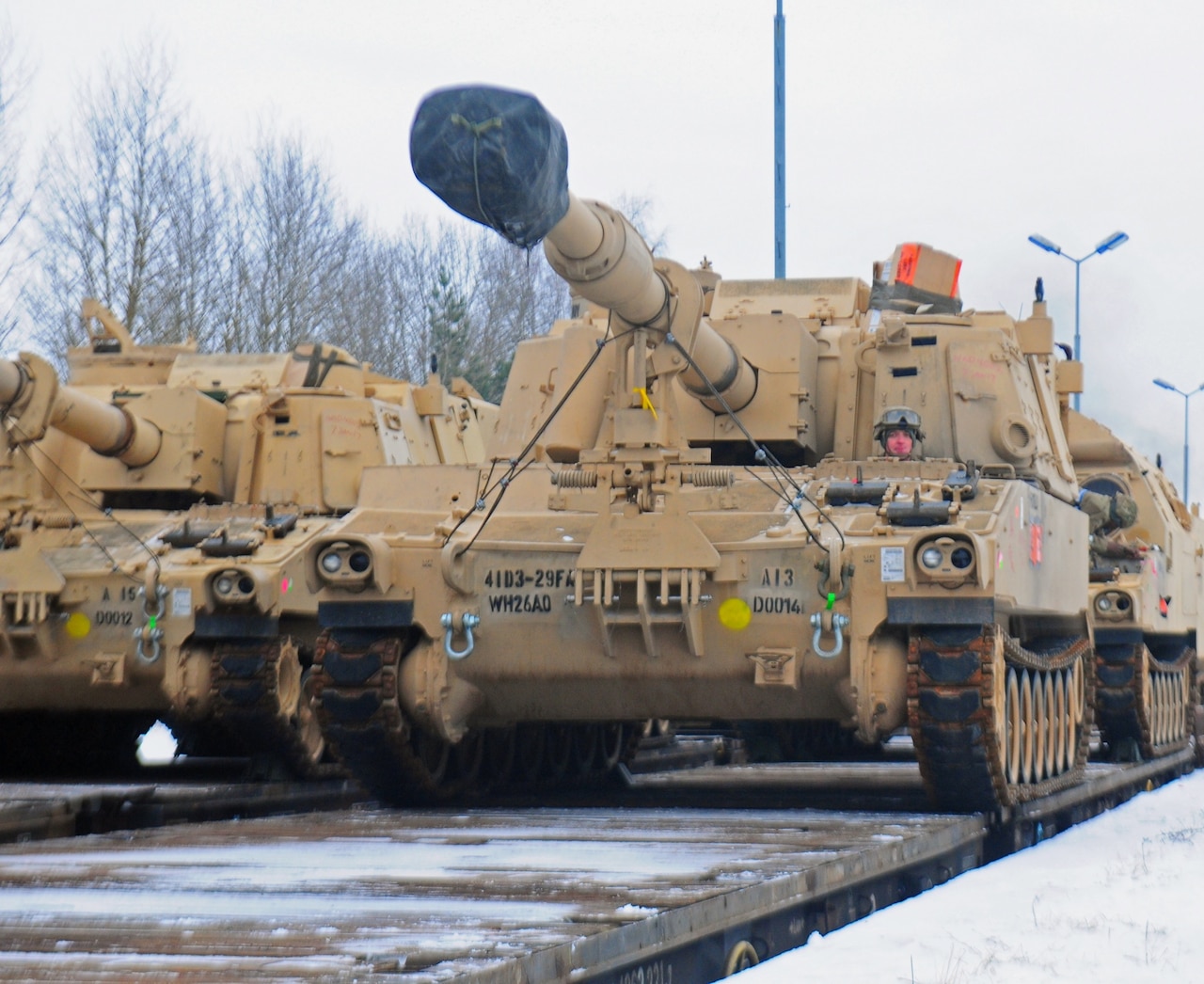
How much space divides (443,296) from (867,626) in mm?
34764

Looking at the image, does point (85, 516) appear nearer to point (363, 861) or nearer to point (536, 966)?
point (363, 861)

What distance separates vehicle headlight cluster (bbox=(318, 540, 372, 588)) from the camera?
9.49m

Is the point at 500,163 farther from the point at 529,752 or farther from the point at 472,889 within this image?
the point at 529,752

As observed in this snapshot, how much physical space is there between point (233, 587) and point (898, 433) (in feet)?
12.9

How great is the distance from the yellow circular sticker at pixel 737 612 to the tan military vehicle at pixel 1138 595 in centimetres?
524

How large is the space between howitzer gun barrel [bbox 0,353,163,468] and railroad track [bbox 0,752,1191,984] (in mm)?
3029

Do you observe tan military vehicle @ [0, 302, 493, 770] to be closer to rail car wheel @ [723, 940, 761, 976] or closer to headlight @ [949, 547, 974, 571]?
headlight @ [949, 547, 974, 571]

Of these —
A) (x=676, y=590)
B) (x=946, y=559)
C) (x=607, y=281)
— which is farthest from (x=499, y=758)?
(x=607, y=281)

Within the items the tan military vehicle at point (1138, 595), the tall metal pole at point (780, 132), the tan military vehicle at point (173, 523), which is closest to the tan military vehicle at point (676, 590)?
the tan military vehicle at point (173, 523)

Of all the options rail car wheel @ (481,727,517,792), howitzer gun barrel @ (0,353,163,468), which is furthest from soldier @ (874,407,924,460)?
howitzer gun barrel @ (0,353,163,468)

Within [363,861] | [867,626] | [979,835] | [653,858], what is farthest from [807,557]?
[363,861]

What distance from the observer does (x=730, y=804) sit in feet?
34.1

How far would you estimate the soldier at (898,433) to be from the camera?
1094cm

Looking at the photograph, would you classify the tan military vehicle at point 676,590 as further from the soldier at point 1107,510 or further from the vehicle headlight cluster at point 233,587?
the soldier at point 1107,510
